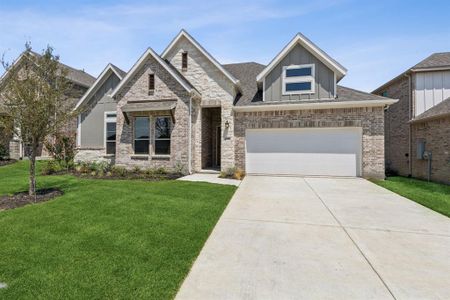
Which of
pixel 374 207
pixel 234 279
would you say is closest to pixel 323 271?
pixel 234 279

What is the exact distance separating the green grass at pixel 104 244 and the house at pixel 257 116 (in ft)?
18.0

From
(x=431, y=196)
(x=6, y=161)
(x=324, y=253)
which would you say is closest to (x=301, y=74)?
(x=431, y=196)

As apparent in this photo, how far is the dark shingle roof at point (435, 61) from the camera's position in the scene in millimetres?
12511

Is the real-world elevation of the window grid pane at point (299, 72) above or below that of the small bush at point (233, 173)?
above

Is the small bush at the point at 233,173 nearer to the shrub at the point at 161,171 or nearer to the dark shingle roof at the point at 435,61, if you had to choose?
the shrub at the point at 161,171

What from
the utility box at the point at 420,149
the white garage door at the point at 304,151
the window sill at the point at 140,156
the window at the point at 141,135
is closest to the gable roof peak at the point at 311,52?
the white garage door at the point at 304,151

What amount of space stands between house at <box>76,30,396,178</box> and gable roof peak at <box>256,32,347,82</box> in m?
0.05

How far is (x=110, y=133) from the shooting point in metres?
14.2

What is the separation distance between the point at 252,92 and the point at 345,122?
555 centimetres

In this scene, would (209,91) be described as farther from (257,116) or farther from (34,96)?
(34,96)

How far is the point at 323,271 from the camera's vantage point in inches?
125

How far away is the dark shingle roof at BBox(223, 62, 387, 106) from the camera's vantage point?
11312 mm

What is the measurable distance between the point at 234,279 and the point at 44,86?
25.0 ft

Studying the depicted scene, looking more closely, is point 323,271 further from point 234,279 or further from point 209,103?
point 209,103
